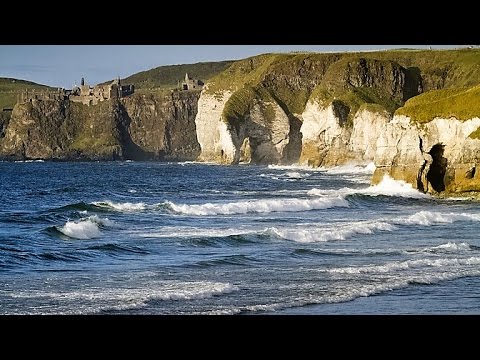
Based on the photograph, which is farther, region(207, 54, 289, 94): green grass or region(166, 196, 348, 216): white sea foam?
region(207, 54, 289, 94): green grass

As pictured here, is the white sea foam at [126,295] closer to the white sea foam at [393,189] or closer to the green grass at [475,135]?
the green grass at [475,135]

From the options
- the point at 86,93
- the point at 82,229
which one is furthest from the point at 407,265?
the point at 86,93

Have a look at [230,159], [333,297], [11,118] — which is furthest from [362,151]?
[11,118]

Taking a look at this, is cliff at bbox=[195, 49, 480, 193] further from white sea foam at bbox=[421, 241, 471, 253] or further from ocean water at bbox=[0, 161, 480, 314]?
white sea foam at bbox=[421, 241, 471, 253]

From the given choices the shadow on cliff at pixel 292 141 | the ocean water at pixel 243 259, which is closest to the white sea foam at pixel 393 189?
the ocean water at pixel 243 259

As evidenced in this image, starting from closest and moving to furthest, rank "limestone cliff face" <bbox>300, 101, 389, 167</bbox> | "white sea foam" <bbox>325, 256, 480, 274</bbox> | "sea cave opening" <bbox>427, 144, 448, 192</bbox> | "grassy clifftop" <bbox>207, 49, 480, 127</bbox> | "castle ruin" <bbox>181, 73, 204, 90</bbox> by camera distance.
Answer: "white sea foam" <bbox>325, 256, 480, 274</bbox>, "sea cave opening" <bbox>427, 144, 448, 192</bbox>, "limestone cliff face" <bbox>300, 101, 389, 167</bbox>, "grassy clifftop" <bbox>207, 49, 480, 127</bbox>, "castle ruin" <bbox>181, 73, 204, 90</bbox>

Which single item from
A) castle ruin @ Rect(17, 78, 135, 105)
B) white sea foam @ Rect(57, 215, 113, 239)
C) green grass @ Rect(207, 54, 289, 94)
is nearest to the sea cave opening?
white sea foam @ Rect(57, 215, 113, 239)

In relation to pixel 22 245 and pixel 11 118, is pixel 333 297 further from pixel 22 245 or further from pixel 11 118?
pixel 11 118
